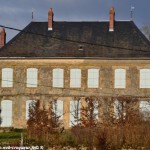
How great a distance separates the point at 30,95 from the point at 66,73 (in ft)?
11.0

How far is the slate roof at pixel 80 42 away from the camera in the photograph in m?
42.8

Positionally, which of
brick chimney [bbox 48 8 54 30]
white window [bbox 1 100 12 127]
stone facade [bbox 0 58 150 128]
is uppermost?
brick chimney [bbox 48 8 54 30]

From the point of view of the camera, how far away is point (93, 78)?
1684 inches

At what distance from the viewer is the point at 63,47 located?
43.7m

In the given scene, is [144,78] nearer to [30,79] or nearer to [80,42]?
[80,42]

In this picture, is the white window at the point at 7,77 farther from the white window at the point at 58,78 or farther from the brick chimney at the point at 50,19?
the brick chimney at the point at 50,19

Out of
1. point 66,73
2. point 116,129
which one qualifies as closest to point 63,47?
point 66,73

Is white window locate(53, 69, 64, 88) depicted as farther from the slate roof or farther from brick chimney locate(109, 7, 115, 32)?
brick chimney locate(109, 7, 115, 32)

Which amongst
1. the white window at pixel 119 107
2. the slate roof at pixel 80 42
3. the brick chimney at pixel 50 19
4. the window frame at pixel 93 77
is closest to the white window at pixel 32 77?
the slate roof at pixel 80 42

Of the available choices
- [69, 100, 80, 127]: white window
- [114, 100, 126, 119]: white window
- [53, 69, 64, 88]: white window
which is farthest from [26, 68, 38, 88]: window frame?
[114, 100, 126, 119]: white window

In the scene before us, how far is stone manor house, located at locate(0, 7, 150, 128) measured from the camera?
42.5m

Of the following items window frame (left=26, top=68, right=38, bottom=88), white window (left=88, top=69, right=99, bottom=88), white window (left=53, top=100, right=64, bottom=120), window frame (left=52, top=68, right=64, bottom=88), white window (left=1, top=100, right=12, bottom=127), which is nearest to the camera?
white window (left=88, top=69, right=99, bottom=88)

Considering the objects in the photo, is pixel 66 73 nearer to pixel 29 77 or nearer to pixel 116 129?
pixel 29 77

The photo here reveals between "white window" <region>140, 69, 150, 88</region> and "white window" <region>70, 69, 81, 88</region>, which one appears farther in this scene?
"white window" <region>70, 69, 81, 88</region>
